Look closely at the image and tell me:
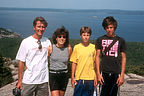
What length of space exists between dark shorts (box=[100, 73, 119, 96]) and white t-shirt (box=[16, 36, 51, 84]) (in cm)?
101

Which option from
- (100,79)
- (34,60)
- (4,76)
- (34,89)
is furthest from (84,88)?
(4,76)

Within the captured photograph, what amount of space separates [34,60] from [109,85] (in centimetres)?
129

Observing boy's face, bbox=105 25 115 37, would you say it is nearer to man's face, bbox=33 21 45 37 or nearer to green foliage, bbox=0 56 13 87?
man's face, bbox=33 21 45 37

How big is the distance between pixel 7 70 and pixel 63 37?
407 cm

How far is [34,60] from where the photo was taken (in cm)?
311

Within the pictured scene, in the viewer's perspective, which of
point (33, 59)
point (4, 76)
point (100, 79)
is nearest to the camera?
point (33, 59)

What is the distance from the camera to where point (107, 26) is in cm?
331

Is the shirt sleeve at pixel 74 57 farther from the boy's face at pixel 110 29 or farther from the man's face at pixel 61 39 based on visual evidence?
the boy's face at pixel 110 29

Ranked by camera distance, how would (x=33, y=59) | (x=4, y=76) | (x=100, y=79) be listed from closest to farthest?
(x=33, y=59) → (x=100, y=79) → (x=4, y=76)

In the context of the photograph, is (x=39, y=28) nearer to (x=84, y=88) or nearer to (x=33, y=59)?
(x=33, y=59)

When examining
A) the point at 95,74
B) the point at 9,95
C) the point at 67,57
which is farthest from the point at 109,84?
the point at 9,95

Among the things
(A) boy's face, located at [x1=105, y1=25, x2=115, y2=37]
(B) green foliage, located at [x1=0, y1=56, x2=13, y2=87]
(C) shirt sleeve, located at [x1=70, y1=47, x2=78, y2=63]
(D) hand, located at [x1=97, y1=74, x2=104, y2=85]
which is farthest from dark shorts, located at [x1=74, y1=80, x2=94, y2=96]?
(B) green foliage, located at [x1=0, y1=56, x2=13, y2=87]

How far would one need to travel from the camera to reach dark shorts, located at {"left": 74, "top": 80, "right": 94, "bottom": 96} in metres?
3.33

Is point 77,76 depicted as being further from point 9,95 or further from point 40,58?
point 9,95
